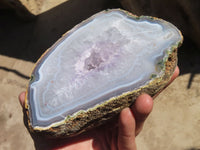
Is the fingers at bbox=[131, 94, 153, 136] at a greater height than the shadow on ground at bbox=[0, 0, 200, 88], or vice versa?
the fingers at bbox=[131, 94, 153, 136]

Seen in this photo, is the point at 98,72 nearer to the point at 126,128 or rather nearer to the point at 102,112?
the point at 102,112

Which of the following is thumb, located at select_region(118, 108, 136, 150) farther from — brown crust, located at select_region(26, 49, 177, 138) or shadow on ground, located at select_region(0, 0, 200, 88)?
shadow on ground, located at select_region(0, 0, 200, 88)

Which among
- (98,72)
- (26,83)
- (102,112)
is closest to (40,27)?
(26,83)

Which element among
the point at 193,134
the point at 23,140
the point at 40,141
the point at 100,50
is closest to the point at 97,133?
the point at 40,141

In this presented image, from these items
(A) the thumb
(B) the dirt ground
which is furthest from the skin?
(B) the dirt ground

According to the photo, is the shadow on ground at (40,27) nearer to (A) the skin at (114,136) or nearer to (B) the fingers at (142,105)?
(A) the skin at (114,136)

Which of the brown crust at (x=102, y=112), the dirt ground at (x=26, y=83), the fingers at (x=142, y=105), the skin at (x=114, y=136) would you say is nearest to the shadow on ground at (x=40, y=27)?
the dirt ground at (x=26, y=83)
